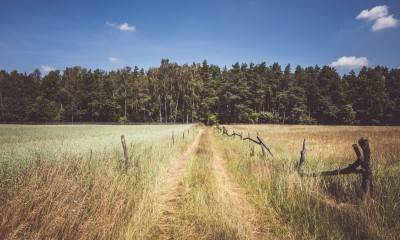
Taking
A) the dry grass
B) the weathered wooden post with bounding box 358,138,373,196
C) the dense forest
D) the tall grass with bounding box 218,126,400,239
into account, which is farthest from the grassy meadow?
the dense forest

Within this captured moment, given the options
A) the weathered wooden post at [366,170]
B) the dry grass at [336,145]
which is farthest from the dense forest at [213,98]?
the weathered wooden post at [366,170]

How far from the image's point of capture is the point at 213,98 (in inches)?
2616

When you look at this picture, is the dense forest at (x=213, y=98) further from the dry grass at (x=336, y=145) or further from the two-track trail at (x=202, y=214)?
the two-track trail at (x=202, y=214)

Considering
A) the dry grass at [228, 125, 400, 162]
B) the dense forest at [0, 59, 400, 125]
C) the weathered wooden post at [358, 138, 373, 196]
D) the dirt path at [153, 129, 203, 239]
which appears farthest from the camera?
the dense forest at [0, 59, 400, 125]

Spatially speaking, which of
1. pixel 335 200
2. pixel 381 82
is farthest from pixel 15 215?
pixel 381 82

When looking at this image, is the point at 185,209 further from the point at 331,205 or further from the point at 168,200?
the point at 331,205

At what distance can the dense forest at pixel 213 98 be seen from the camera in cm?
6419

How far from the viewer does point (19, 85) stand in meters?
77.1

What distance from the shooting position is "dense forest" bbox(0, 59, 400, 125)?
6419 cm

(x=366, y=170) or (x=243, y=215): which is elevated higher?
(x=366, y=170)

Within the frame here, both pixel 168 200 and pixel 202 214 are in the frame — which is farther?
pixel 168 200

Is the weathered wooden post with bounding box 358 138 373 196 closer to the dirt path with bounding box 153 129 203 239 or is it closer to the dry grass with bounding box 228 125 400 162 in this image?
the dry grass with bounding box 228 125 400 162

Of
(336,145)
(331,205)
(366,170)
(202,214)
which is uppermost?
(366,170)

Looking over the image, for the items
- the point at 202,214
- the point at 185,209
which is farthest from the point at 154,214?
the point at 202,214
